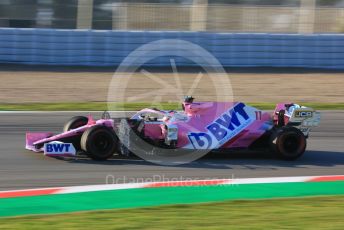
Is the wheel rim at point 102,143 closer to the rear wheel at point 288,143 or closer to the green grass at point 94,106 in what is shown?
the rear wheel at point 288,143

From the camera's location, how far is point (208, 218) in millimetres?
6359

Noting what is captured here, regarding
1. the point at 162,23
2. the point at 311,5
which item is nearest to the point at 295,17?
the point at 311,5

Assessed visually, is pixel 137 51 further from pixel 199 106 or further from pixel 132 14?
pixel 199 106

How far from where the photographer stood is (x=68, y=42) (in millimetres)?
18141

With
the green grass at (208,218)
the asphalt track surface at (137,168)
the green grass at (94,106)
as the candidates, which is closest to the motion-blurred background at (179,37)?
the green grass at (94,106)

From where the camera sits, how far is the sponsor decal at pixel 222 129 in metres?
9.00

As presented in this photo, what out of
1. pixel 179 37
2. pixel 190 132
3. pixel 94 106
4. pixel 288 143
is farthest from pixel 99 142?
pixel 179 37

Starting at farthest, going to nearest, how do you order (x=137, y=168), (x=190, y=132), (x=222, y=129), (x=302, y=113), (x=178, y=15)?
(x=178, y=15), (x=302, y=113), (x=222, y=129), (x=190, y=132), (x=137, y=168)

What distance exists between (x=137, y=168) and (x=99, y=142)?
0.57 meters

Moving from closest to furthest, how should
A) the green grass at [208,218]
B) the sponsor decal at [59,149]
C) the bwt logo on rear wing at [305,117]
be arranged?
the green grass at [208,218], the sponsor decal at [59,149], the bwt logo on rear wing at [305,117]

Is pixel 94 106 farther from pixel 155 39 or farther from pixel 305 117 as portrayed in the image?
pixel 305 117

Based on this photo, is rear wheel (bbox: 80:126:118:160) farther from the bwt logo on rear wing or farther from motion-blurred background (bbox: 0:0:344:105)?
motion-blurred background (bbox: 0:0:344:105)

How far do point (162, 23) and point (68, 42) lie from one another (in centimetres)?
280

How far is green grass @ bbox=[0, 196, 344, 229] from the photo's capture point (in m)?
6.06
